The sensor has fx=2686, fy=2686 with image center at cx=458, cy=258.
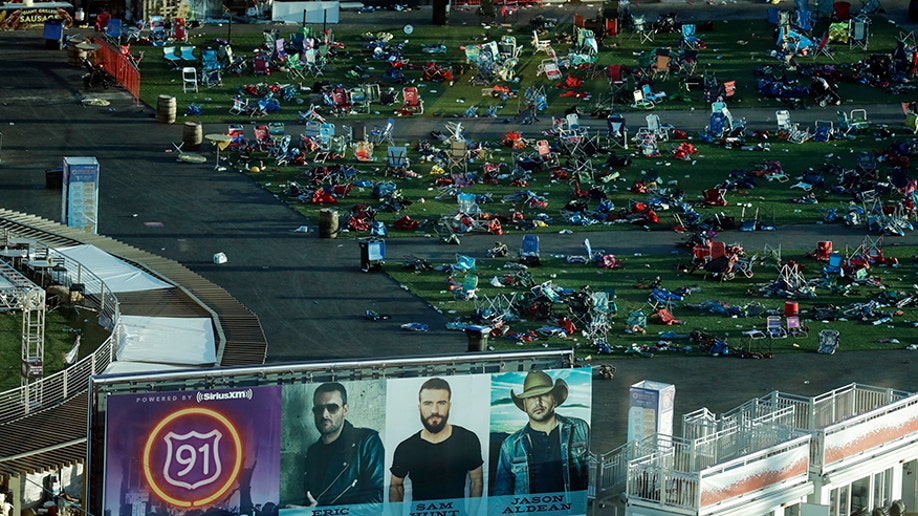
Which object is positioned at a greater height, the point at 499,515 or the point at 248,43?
the point at 248,43

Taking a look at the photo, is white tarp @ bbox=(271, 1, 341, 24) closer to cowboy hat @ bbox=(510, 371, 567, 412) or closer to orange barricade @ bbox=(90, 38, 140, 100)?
orange barricade @ bbox=(90, 38, 140, 100)

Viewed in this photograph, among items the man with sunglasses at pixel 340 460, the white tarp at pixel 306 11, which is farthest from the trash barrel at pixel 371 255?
the white tarp at pixel 306 11

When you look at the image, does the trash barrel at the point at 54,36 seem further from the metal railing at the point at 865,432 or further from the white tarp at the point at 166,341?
the metal railing at the point at 865,432

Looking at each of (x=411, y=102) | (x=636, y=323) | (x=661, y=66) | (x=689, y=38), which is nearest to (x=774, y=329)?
(x=636, y=323)

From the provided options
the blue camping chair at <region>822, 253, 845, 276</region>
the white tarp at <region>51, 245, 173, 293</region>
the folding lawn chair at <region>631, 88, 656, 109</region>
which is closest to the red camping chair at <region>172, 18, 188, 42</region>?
the folding lawn chair at <region>631, 88, 656, 109</region>

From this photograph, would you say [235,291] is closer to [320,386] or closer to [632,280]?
[632,280]

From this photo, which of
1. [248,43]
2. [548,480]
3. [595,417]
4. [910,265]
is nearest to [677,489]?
[548,480]

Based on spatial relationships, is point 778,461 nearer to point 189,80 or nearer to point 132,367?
point 132,367
